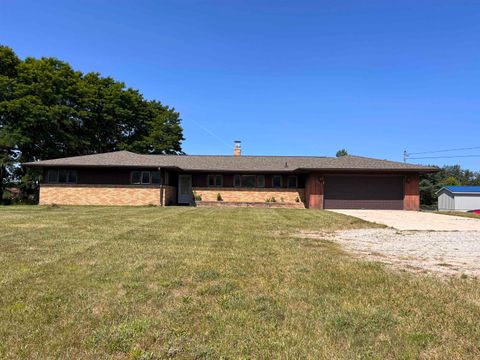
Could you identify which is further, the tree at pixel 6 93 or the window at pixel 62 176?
the tree at pixel 6 93

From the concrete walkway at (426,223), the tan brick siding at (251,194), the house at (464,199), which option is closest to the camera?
the concrete walkway at (426,223)

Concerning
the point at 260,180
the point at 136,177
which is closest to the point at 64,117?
the point at 136,177

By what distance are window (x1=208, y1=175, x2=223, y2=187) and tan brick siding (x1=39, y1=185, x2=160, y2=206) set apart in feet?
14.7

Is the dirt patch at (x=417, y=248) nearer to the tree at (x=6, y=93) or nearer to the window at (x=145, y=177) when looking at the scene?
the window at (x=145, y=177)

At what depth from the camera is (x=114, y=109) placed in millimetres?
37062

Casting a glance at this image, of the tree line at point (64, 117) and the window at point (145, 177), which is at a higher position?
the tree line at point (64, 117)

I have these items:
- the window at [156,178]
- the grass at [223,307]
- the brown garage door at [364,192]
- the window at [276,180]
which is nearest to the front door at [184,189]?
the window at [156,178]

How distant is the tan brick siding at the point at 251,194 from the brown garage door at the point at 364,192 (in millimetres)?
2345

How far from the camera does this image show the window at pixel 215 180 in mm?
25906

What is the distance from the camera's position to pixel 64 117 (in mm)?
33188

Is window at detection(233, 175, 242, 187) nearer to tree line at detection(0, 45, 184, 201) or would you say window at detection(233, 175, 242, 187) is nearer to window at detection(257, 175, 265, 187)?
window at detection(257, 175, 265, 187)

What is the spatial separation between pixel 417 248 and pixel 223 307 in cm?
562

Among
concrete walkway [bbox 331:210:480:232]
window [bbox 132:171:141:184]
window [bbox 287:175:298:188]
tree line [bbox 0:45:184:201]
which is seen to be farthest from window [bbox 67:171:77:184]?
concrete walkway [bbox 331:210:480:232]

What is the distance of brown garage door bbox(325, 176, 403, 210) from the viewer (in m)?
23.5
